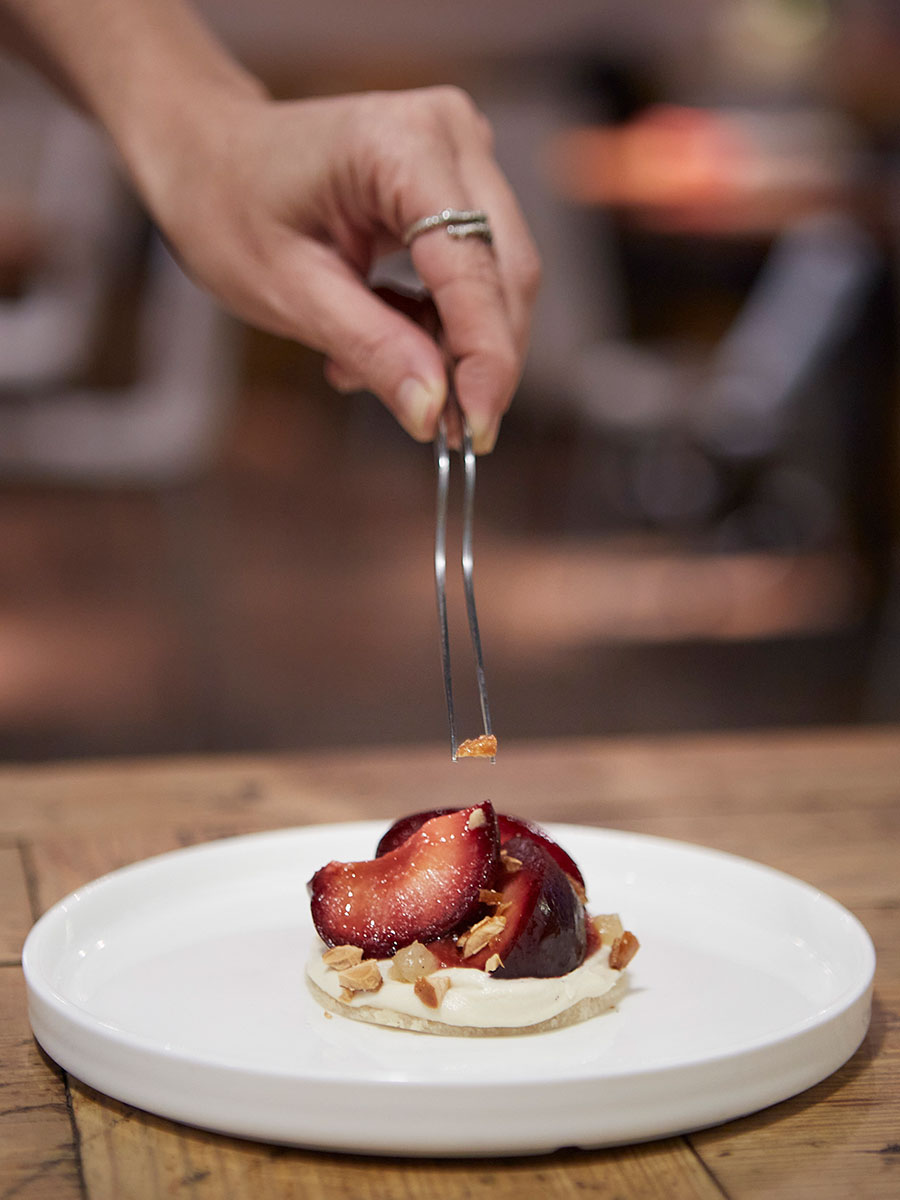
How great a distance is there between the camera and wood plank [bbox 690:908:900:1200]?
1.73ft

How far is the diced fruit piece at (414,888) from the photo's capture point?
675 mm

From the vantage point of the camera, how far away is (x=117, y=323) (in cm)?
746

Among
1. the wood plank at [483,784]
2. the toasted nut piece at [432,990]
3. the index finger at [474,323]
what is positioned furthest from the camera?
the wood plank at [483,784]

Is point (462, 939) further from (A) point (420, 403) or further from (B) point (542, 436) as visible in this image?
(B) point (542, 436)

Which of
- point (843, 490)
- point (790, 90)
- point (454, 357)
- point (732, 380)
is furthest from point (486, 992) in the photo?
point (790, 90)

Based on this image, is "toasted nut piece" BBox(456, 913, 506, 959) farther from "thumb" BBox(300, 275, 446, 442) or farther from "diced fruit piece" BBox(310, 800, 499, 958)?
"thumb" BBox(300, 275, 446, 442)

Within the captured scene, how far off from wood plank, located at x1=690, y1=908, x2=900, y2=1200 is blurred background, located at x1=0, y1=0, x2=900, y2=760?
8.09 ft

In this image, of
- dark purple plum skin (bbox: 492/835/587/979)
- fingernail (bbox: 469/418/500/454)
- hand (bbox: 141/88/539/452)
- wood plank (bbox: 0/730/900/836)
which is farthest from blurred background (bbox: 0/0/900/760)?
dark purple plum skin (bbox: 492/835/587/979)

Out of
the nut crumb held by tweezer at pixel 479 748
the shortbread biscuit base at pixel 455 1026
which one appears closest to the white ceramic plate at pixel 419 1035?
the shortbread biscuit base at pixel 455 1026

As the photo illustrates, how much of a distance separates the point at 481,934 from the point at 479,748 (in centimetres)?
10

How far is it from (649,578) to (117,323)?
3.94m

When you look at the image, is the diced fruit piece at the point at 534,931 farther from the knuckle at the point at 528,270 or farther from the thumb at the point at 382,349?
the knuckle at the point at 528,270

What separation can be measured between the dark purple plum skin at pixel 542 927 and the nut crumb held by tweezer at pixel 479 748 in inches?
2.6

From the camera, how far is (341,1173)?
20.7 inches
